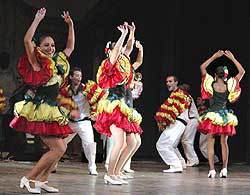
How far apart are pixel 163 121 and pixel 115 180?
334 centimetres

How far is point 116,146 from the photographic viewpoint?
23.4 feet

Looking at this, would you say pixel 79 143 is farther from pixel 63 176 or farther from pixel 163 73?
pixel 63 176

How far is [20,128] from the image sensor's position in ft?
20.4

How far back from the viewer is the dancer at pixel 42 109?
6180 millimetres

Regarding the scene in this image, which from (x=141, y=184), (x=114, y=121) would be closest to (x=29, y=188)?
(x=114, y=121)

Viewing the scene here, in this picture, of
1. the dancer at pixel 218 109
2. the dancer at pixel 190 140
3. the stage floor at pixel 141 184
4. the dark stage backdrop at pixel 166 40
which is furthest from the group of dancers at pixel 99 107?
the dark stage backdrop at pixel 166 40

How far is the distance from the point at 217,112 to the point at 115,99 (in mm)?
2571

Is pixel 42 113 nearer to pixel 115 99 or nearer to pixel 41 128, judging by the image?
pixel 41 128

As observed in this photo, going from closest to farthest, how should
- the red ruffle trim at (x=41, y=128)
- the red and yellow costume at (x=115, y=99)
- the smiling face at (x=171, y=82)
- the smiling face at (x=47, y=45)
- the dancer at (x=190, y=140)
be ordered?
1. the red ruffle trim at (x=41, y=128)
2. the smiling face at (x=47, y=45)
3. the red and yellow costume at (x=115, y=99)
4. the smiling face at (x=171, y=82)
5. the dancer at (x=190, y=140)

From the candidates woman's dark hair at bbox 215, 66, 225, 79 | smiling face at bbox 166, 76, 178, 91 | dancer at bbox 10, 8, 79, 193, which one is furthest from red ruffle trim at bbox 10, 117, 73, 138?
smiling face at bbox 166, 76, 178, 91

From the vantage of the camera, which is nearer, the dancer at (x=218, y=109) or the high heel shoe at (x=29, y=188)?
the high heel shoe at (x=29, y=188)

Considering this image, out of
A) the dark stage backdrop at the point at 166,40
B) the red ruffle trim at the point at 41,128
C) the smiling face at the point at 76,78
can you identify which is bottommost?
the red ruffle trim at the point at 41,128

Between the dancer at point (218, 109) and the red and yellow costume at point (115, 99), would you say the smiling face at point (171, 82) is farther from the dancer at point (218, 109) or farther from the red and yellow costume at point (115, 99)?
the red and yellow costume at point (115, 99)

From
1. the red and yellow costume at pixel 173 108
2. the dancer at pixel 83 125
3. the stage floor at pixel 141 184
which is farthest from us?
the red and yellow costume at pixel 173 108
